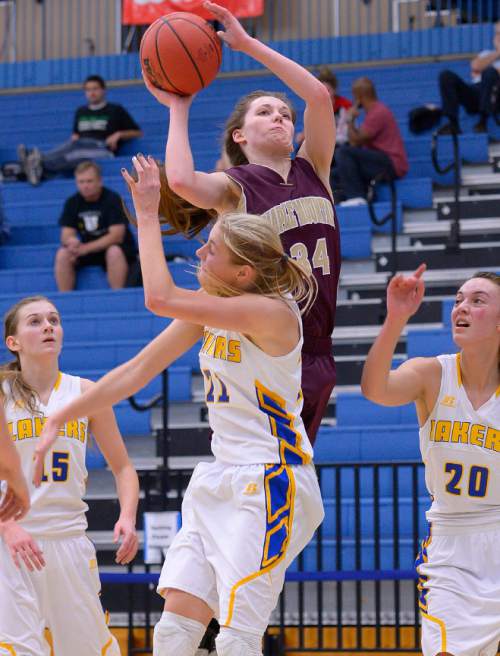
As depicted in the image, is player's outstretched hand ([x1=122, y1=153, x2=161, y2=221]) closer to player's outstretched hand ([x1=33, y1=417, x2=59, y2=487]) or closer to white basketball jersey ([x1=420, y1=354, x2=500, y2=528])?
player's outstretched hand ([x1=33, y1=417, x2=59, y2=487])

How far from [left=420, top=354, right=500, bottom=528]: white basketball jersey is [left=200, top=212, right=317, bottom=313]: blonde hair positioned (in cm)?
99

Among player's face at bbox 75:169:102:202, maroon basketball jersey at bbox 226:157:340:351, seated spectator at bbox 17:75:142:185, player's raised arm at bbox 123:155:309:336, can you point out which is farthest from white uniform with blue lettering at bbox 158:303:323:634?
seated spectator at bbox 17:75:142:185

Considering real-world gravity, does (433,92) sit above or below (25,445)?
above

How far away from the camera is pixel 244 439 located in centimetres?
383

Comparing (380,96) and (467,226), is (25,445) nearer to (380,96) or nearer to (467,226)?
(467,226)

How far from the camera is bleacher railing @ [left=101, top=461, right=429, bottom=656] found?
7.11 meters

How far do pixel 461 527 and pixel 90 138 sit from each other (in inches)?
Result: 362

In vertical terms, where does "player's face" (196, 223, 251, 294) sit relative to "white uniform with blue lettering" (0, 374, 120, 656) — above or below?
above

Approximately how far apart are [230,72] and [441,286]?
5.72 m

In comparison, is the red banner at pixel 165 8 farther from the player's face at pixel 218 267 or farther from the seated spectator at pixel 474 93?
the player's face at pixel 218 267

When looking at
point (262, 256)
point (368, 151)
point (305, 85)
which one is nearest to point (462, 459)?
point (262, 256)

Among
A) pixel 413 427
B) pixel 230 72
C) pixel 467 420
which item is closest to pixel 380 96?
pixel 230 72

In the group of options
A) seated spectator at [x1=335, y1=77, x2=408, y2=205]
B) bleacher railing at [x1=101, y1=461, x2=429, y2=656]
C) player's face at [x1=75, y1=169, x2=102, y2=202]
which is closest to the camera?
bleacher railing at [x1=101, y1=461, x2=429, y2=656]

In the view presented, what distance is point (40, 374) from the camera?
5.29m
